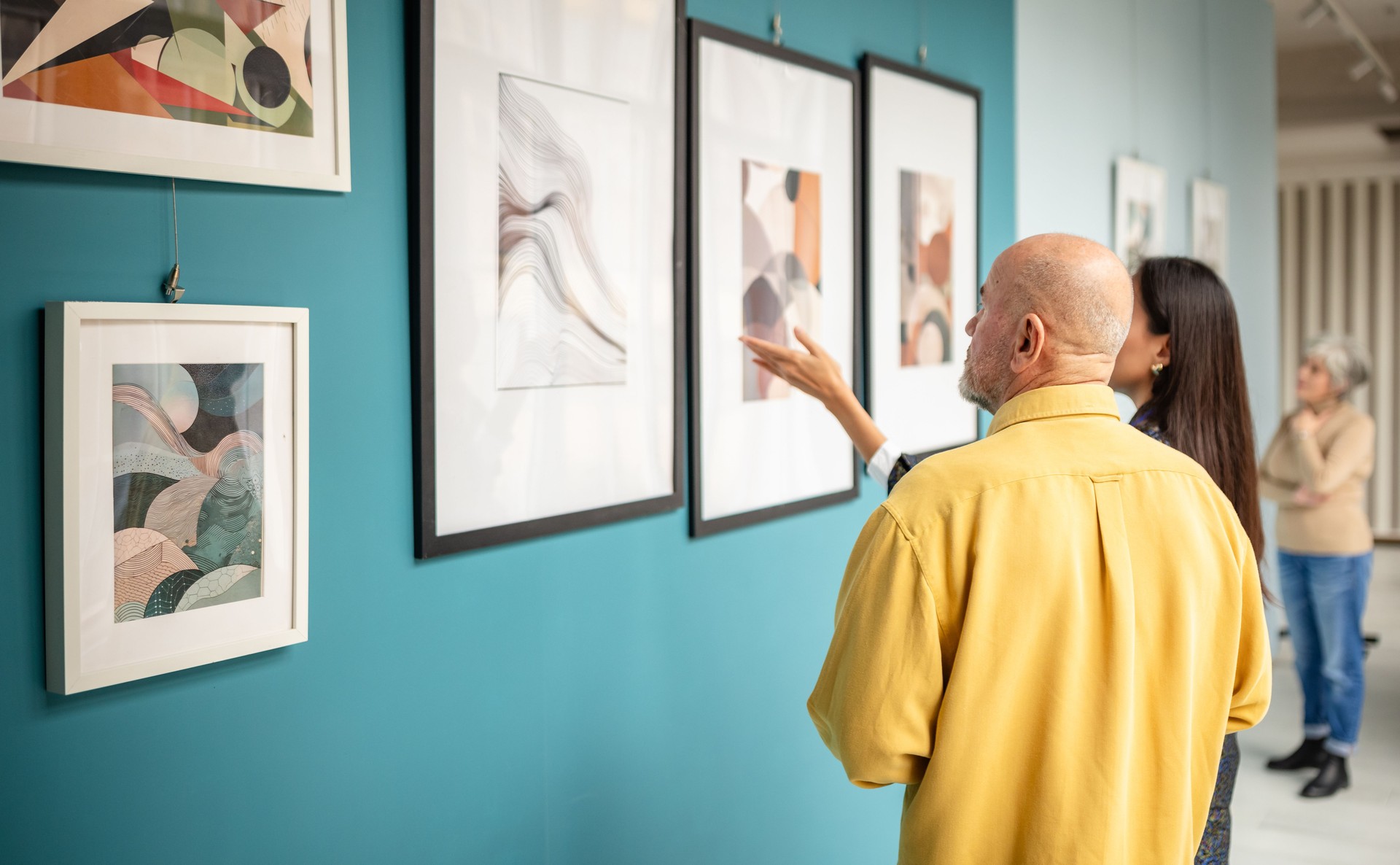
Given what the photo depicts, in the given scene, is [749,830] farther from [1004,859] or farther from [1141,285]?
[1141,285]

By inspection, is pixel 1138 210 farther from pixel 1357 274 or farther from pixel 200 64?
pixel 1357 274

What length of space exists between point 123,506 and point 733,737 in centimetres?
153

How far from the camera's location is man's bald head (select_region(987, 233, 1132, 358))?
1.42 metres

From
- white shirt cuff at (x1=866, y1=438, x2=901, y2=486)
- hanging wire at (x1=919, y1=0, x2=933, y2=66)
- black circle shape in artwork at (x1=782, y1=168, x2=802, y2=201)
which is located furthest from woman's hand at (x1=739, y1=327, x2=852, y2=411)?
hanging wire at (x1=919, y1=0, x2=933, y2=66)

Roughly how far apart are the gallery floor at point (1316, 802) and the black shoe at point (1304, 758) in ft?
0.12

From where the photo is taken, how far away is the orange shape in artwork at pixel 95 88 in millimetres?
1222

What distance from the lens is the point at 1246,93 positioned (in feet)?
20.0

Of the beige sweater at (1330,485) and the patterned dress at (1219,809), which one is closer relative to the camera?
the patterned dress at (1219,809)

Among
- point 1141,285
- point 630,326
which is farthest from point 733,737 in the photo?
point 1141,285

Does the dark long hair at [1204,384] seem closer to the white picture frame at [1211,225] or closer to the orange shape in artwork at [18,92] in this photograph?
the orange shape in artwork at [18,92]

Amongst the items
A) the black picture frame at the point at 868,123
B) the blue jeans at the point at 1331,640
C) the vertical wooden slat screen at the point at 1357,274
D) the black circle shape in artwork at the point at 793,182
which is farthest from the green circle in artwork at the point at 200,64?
the vertical wooden slat screen at the point at 1357,274

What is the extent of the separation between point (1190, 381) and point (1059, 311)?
35.3 inches

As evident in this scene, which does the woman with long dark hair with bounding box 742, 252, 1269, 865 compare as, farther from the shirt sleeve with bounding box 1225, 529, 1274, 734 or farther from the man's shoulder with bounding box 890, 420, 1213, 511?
the man's shoulder with bounding box 890, 420, 1213, 511

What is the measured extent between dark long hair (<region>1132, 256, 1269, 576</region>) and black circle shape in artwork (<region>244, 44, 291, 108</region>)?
1.72 meters
